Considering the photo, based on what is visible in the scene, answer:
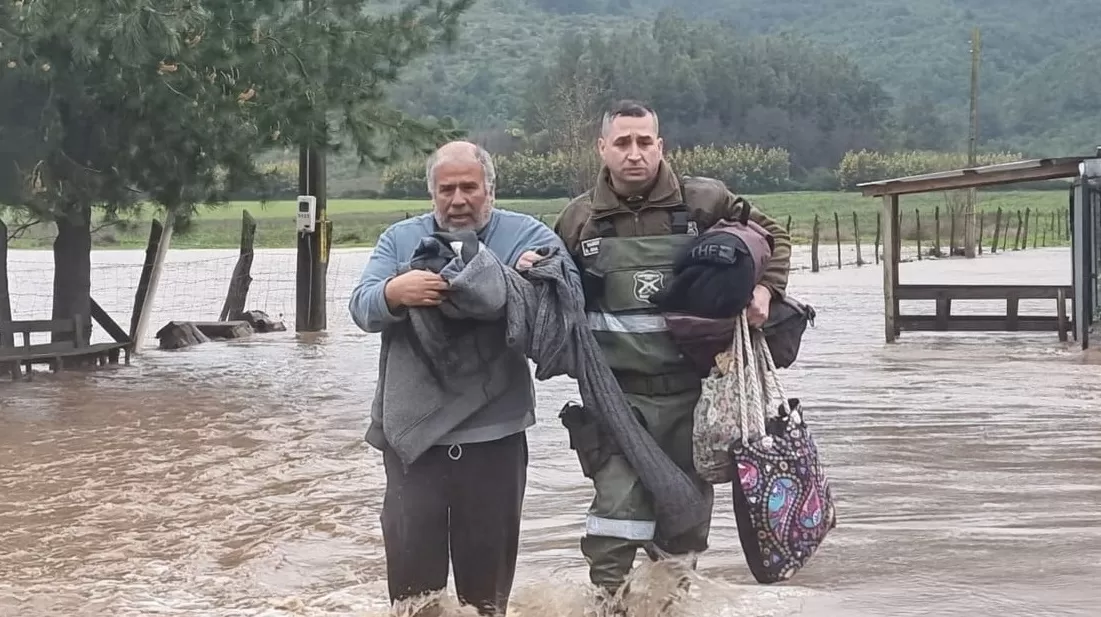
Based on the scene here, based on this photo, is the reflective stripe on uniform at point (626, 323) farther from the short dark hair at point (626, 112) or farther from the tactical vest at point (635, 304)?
the short dark hair at point (626, 112)

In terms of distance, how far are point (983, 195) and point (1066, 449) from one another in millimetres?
74449

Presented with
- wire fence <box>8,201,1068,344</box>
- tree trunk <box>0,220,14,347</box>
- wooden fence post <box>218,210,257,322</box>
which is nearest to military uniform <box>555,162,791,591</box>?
wire fence <box>8,201,1068,344</box>

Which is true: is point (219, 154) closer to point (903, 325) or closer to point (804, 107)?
point (903, 325)

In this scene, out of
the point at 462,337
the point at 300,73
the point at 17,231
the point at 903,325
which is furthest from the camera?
the point at 903,325

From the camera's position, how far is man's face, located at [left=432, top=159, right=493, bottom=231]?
418 cm

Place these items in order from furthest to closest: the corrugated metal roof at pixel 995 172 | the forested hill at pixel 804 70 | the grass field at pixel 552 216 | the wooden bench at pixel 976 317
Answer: the forested hill at pixel 804 70
the grass field at pixel 552 216
the wooden bench at pixel 976 317
the corrugated metal roof at pixel 995 172

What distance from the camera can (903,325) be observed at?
17891mm

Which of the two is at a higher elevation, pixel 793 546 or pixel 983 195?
pixel 983 195

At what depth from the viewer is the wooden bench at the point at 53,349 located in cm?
1322

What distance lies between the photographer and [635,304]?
453 centimetres

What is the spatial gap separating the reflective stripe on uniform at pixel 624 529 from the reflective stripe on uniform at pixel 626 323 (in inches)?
23.7

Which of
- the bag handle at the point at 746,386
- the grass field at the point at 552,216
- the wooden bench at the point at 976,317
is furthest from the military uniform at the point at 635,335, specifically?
the grass field at the point at 552,216

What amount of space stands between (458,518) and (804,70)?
93948 mm

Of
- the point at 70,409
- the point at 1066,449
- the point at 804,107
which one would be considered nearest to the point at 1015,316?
the point at 1066,449
